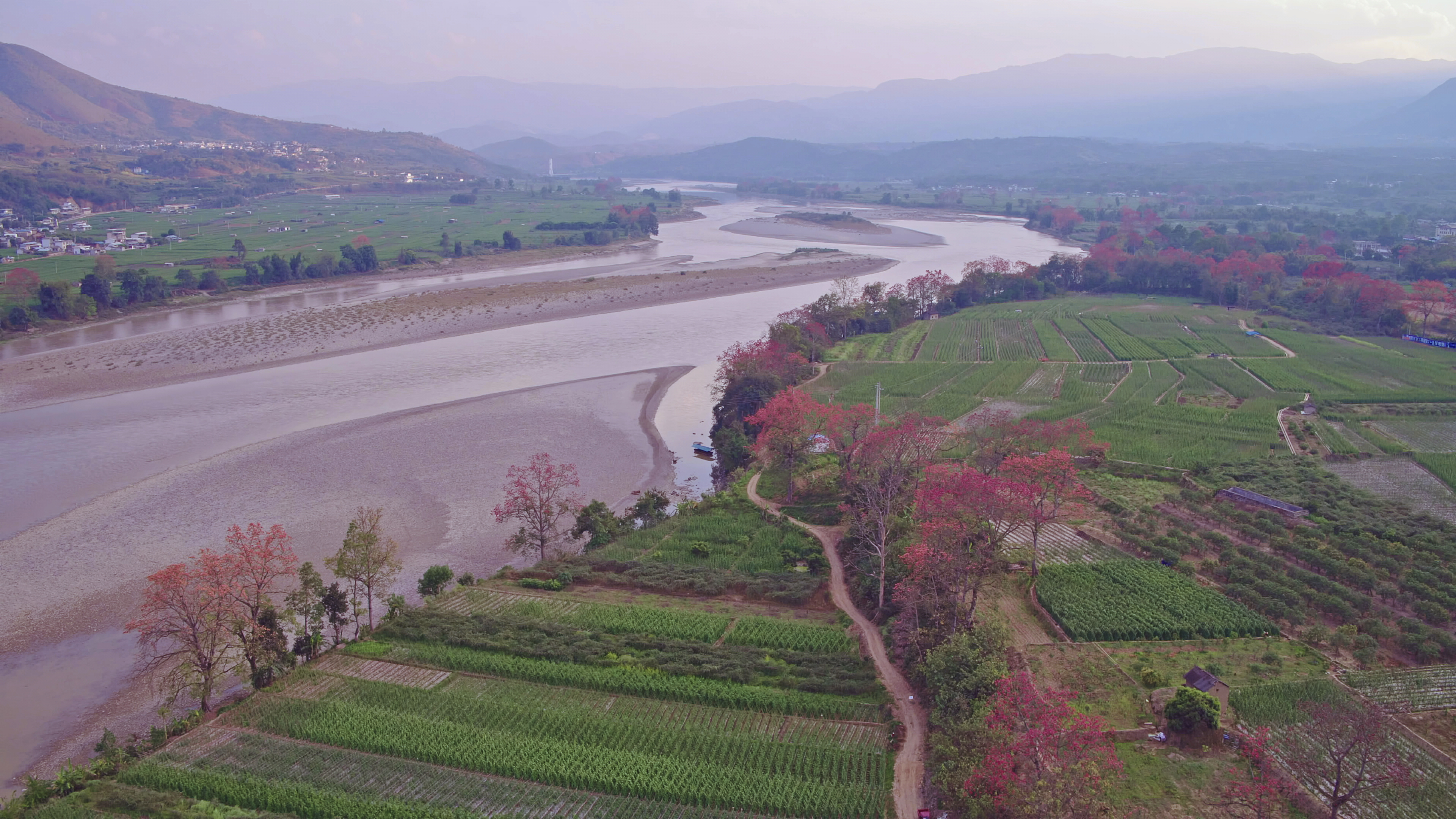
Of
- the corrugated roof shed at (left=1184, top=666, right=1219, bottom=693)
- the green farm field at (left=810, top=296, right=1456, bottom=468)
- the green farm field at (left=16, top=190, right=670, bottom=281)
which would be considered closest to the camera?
the corrugated roof shed at (left=1184, top=666, right=1219, bottom=693)

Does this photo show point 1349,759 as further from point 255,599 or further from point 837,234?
point 837,234

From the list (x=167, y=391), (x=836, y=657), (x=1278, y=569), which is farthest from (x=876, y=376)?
(x=167, y=391)

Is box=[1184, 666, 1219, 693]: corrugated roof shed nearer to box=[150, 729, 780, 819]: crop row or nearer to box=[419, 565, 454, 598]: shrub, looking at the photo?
box=[150, 729, 780, 819]: crop row

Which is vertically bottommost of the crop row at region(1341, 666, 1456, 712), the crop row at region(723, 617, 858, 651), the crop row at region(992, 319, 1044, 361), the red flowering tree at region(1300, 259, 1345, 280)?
the crop row at region(723, 617, 858, 651)

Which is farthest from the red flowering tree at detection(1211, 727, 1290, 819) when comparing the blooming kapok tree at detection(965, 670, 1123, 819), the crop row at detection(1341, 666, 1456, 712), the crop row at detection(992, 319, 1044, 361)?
the crop row at detection(992, 319, 1044, 361)

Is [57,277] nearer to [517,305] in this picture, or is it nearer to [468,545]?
[517,305]
